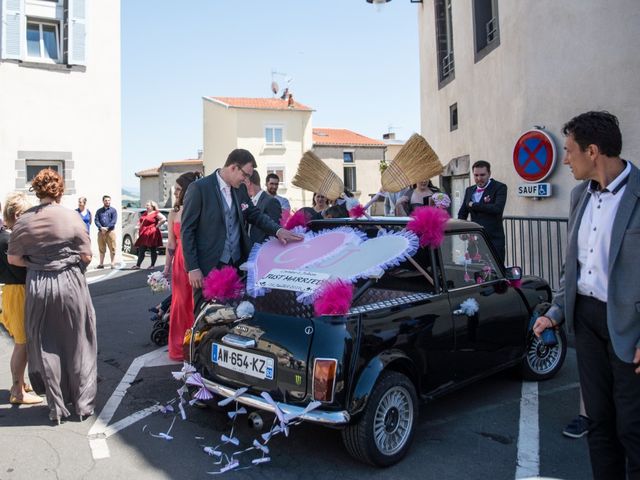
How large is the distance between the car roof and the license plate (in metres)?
1.43

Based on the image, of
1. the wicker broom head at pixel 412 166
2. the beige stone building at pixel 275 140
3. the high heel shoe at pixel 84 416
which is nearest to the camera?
the high heel shoe at pixel 84 416

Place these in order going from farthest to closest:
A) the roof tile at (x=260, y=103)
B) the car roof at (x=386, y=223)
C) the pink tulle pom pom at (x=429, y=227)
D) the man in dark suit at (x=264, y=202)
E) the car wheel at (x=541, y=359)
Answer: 1. the roof tile at (x=260, y=103)
2. the man in dark suit at (x=264, y=202)
3. the car wheel at (x=541, y=359)
4. the car roof at (x=386, y=223)
5. the pink tulle pom pom at (x=429, y=227)

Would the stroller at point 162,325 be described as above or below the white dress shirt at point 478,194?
below

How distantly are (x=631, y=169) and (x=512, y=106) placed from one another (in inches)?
311

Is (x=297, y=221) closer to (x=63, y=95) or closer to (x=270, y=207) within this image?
(x=270, y=207)

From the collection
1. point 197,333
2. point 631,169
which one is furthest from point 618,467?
point 197,333

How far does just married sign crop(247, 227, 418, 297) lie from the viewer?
12.7ft

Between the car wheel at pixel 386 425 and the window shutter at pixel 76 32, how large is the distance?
48.3 feet

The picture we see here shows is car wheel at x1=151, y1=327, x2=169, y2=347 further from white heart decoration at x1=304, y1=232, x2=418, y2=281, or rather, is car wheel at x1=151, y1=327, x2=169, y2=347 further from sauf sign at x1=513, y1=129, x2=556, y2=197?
sauf sign at x1=513, y1=129, x2=556, y2=197

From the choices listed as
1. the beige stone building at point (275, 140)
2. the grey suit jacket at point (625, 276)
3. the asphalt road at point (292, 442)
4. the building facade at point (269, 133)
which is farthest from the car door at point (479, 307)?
the building facade at point (269, 133)

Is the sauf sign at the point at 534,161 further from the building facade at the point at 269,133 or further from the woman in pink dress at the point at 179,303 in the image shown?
the building facade at the point at 269,133

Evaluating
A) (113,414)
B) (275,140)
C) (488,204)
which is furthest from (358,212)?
(275,140)

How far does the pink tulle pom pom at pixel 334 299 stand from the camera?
3.44 metres

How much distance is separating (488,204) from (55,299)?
4.83 m
